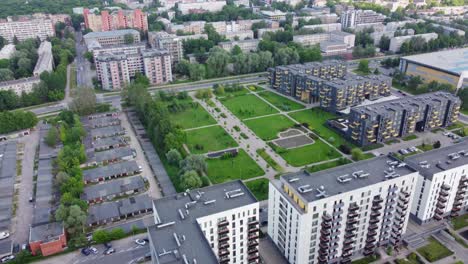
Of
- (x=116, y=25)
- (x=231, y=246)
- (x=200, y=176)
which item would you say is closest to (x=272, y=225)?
(x=231, y=246)

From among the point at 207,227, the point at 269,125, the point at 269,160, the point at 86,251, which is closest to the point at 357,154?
the point at 269,160

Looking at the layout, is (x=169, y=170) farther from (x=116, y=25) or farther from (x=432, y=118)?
(x=116, y=25)

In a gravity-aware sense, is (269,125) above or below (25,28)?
below

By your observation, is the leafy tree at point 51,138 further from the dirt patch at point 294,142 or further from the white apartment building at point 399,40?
the white apartment building at point 399,40

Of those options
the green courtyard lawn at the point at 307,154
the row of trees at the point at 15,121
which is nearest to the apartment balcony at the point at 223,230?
the green courtyard lawn at the point at 307,154

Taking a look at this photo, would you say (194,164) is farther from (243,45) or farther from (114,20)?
(114,20)

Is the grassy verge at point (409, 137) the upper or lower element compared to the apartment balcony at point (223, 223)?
lower
